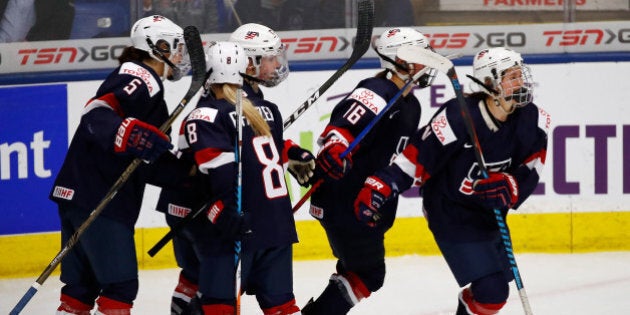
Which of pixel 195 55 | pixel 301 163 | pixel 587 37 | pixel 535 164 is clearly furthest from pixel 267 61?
pixel 587 37

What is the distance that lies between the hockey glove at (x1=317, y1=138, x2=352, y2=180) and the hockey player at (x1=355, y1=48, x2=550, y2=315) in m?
0.16

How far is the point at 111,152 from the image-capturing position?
4262 mm

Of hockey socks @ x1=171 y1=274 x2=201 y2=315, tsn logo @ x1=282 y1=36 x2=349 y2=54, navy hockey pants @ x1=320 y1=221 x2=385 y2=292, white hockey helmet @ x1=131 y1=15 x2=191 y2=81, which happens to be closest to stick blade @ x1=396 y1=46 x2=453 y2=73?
navy hockey pants @ x1=320 y1=221 x2=385 y2=292

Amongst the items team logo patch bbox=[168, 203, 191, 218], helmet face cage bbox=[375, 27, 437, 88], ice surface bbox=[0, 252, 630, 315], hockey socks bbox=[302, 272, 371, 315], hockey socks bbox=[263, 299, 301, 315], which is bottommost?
ice surface bbox=[0, 252, 630, 315]

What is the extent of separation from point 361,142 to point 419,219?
66.1 inches

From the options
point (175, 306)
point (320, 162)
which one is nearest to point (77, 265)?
point (175, 306)

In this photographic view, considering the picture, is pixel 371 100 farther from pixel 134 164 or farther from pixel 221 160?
pixel 134 164

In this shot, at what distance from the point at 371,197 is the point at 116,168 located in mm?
848

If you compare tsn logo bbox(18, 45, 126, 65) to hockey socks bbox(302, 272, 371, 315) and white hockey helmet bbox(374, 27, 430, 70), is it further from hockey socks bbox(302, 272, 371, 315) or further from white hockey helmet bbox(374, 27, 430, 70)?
hockey socks bbox(302, 272, 371, 315)

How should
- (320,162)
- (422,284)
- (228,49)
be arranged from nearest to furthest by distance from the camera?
(228,49) → (320,162) → (422,284)

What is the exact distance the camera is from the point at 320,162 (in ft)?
14.7

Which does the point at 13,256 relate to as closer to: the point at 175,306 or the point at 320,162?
the point at 175,306

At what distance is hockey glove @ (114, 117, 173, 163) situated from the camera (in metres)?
4.07

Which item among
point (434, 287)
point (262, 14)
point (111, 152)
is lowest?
point (434, 287)
